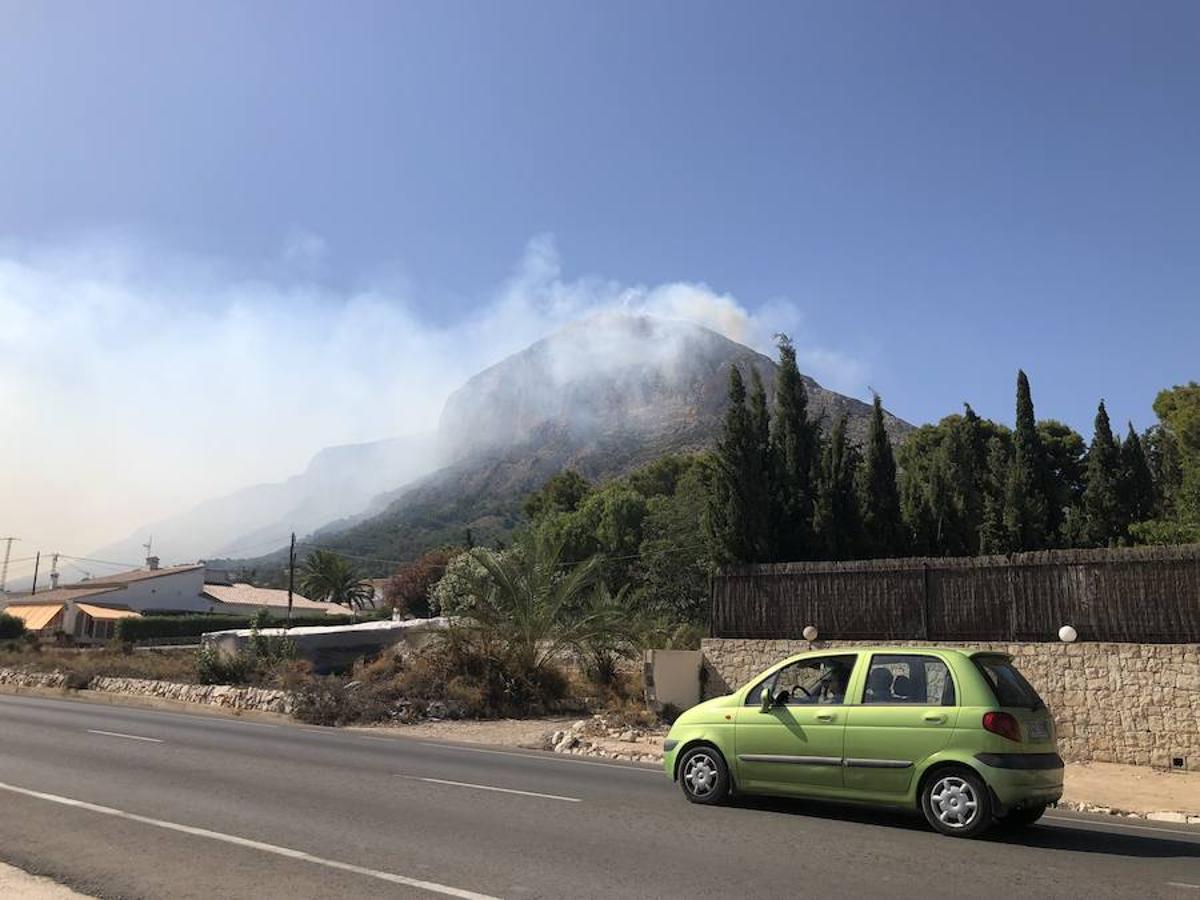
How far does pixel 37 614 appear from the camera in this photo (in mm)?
62906

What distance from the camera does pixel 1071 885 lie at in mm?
6762

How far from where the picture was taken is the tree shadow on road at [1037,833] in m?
8.28

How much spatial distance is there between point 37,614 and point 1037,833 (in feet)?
226

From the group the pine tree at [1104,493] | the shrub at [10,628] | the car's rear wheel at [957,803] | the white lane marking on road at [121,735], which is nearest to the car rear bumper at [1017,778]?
the car's rear wheel at [957,803]

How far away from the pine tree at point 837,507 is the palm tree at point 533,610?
245 inches

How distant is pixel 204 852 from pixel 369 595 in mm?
92444

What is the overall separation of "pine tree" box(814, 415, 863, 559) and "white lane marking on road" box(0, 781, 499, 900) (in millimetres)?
19005

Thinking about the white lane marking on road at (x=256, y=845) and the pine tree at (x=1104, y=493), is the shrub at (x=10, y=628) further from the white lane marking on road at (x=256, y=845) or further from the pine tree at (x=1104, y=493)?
the pine tree at (x=1104, y=493)

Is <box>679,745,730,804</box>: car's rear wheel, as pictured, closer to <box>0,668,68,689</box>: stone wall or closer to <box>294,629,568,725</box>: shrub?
<box>294,629,568,725</box>: shrub

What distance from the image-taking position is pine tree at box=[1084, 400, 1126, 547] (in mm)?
32875

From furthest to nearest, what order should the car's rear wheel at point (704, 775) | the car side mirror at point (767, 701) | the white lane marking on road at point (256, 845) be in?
the car's rear wheel at point (704, 775)
the car side mirror at point (767, 701)
the white lane marking on road at point (256, 845)

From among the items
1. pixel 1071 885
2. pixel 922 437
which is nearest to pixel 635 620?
pixel 1071 885

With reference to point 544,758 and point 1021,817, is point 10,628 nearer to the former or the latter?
point 544,758

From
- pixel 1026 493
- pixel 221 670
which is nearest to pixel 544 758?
pixel 221 670
